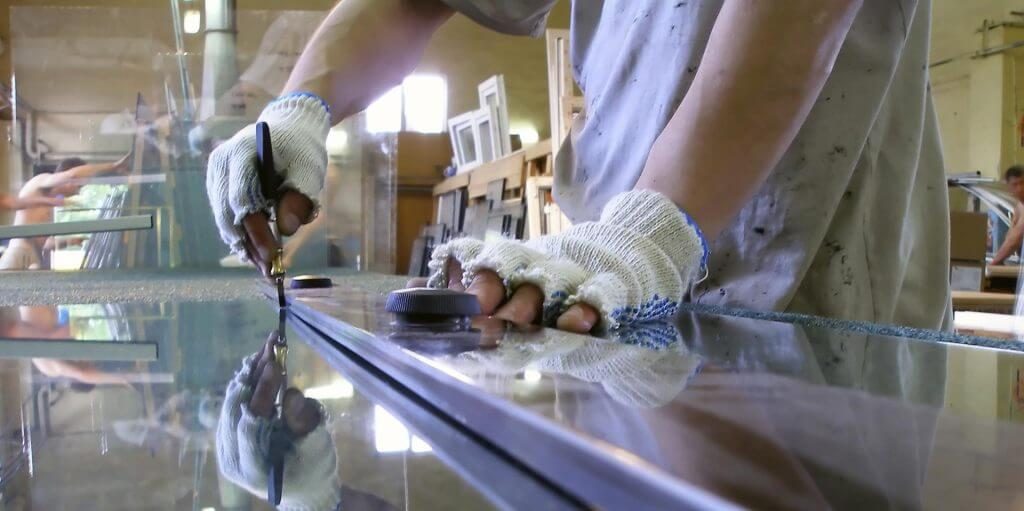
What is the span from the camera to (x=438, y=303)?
44 cm

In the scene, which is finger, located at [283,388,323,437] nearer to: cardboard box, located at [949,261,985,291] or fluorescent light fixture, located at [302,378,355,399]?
fluorescent light fixture, located at [302,378,355,399]

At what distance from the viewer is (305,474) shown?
228 millimetres

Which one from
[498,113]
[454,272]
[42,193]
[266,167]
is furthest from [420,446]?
[498,113]

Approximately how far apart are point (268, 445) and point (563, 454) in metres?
0.11

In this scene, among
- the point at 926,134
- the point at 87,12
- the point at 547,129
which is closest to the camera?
the point at 926,134

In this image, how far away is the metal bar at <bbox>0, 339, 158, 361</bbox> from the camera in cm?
52

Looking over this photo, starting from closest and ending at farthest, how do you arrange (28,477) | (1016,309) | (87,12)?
1. (28,477)
2. (1016,309)
3. (87,12)

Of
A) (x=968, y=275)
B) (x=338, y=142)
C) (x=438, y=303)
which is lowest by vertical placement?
(x=968, y=275)

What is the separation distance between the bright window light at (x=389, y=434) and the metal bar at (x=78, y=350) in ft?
0.86

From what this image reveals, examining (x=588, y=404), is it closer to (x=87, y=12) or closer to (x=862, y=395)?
(x=862, y=395)

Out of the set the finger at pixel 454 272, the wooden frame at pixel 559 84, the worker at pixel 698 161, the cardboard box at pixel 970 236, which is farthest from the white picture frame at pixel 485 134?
the finger at pixel 454 272

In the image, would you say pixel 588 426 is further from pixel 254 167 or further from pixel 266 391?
pixel 254 167

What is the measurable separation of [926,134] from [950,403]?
76 centimetres

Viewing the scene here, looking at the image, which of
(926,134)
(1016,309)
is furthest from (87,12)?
(1016,309)
